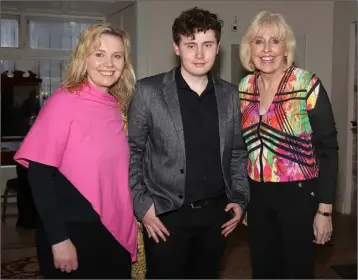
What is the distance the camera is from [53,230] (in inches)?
64.6

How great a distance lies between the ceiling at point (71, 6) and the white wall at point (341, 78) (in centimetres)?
256

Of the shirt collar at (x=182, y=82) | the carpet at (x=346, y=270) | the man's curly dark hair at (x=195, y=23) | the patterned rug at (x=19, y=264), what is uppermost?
the man's curly dark hair at (x=195, y=23)

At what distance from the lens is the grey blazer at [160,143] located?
1874mm

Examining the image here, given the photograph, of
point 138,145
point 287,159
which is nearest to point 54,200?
point 138,145

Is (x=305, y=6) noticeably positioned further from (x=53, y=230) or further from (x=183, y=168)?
(x=53, y=230)

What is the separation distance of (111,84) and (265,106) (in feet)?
2.27

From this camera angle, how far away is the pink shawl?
1.65 metres

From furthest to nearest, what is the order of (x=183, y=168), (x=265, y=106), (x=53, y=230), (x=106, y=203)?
(x=265, y=106), (x=183, y=168), (x=106, y=203), (x=53, y=230)

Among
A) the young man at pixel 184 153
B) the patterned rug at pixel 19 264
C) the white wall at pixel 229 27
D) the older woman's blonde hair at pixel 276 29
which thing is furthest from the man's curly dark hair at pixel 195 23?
the white wall at pixel 229 27

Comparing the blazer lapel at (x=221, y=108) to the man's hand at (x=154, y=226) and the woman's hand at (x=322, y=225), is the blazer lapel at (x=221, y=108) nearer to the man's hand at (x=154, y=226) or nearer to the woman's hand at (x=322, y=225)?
the man's hand at (x=154, y=226)

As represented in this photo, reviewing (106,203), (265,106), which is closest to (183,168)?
(106,203)

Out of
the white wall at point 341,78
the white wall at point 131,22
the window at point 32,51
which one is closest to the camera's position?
the white wall at point 131,22

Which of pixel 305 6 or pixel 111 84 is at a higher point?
pixel 305 6

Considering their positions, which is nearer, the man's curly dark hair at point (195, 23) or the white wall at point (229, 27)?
the man's curly dark hair at point (195, 23)
